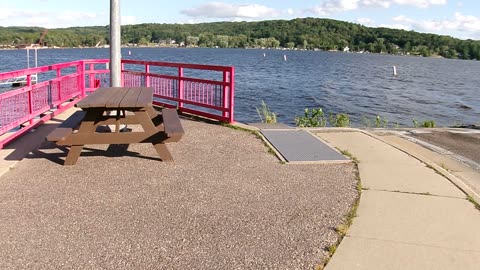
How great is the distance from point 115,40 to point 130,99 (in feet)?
6.94

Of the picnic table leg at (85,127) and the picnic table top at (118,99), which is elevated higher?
the picnic table top at (118,99)

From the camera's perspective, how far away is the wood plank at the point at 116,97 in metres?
5.80

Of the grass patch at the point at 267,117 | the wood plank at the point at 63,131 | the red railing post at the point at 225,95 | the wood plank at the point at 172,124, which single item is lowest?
the grass patch at the point at 267,117

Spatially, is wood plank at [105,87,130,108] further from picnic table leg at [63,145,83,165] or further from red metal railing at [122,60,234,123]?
red metal railing at [122,60,234,123]

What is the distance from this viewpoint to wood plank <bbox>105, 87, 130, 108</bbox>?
228 inches

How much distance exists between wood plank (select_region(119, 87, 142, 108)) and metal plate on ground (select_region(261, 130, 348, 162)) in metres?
2.33

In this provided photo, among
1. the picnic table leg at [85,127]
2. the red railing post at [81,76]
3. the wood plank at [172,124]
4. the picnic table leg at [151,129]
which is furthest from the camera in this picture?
the red railing post at [81,76]

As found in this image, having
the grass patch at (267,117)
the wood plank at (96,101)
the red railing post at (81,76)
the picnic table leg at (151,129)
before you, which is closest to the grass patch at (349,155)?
the picnic table leg at (151,129)

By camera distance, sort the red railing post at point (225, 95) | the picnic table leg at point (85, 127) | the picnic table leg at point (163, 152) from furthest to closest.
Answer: the red railing post at point (225, 95), the picnic table leg at point (163, 152), the picnic table leg at point (85, 127)

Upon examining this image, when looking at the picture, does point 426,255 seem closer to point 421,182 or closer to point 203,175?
point 421,182

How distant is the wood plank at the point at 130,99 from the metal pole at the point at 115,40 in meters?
0.81

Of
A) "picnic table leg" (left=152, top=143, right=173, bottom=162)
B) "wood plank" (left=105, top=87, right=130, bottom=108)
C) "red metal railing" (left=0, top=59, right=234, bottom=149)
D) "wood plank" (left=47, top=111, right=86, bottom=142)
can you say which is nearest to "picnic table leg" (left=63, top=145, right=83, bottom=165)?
"wood plank" (left=47, top=111, right=86, bottom=142)

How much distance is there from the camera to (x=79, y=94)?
40.0 ft

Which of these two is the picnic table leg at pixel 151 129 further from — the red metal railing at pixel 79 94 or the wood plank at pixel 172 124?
the red metal railing at pixel 79 94
